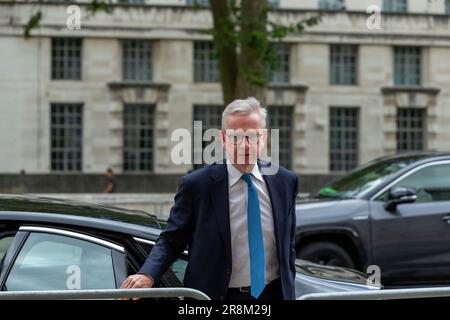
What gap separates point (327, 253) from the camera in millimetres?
12344

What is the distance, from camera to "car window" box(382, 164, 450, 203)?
12.2 meters

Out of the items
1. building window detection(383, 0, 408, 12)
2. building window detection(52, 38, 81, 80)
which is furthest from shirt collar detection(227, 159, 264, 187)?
building window detection(383, 0, 408, 12)

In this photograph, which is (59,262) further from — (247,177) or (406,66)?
(406,66)

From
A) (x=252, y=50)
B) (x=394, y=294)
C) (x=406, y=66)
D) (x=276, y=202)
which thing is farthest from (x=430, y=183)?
(x=406, y=66)

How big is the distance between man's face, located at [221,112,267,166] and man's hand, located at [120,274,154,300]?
0.78 meters

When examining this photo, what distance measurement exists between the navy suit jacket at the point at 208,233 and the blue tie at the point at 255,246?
0.34ft

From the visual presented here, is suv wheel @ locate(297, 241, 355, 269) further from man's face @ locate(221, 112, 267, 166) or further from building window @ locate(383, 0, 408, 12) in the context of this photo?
building window @ locate(383, 0, 408, 12)

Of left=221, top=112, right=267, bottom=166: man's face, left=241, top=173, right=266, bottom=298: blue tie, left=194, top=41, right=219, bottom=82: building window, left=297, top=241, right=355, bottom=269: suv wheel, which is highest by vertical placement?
left=194, top=41, right=219, bottom=82: building window

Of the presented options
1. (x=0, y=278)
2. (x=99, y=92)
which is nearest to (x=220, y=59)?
(x=0, y=278)

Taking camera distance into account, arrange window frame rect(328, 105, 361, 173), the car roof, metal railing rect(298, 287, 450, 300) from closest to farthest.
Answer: metal railing rect(298, 287, 450, 300)
the car roof
window frame rect(328, 105, 361, 173)

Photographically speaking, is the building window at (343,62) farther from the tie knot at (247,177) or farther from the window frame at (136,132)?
the tie knot at (247,177)

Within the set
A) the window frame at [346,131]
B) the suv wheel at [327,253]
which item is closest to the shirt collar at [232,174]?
the suv wheel at [327,253]
